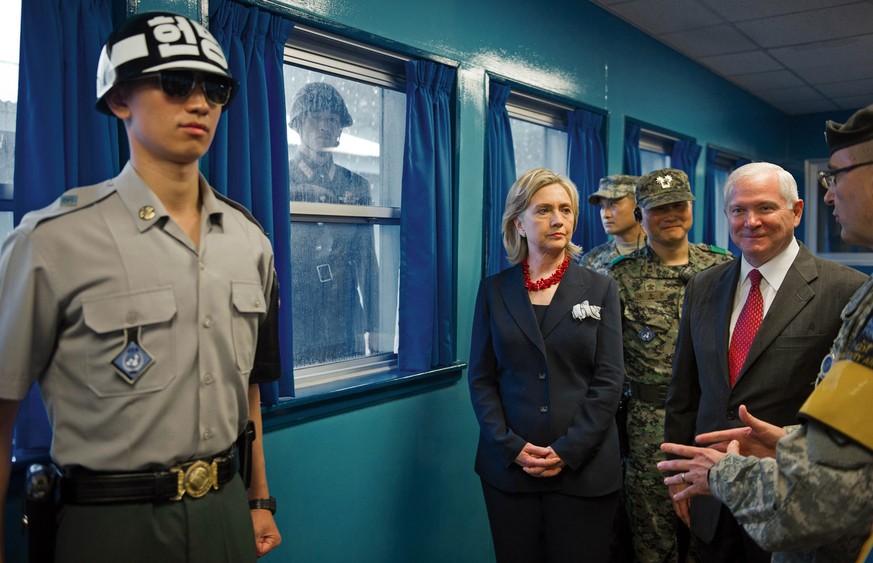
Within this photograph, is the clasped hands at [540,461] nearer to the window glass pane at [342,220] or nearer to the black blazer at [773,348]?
the black blazer at [773,348]

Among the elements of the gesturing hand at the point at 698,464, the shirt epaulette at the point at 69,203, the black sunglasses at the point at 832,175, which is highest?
the black sunglasses at the point at 832,175

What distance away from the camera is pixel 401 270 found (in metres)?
2.71

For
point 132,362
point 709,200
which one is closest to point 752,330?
point 132,362

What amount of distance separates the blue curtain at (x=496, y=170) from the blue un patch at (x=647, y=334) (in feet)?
2.39

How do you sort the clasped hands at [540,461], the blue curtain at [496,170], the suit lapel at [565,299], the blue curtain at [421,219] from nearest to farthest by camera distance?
the clasped hands at [540,461]
the suit lapel at [565,299]
the blue curtain at [421,219]
the blue curtain at [496,170]

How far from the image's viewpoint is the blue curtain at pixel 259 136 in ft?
6.55

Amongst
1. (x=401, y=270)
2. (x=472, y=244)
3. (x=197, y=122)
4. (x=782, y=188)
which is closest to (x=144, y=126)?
(x=197, y=122)

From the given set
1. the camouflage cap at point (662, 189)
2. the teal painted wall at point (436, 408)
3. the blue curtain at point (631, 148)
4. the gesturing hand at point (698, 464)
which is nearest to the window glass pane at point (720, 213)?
the blue curtain at point (631, 148)

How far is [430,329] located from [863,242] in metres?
1.67

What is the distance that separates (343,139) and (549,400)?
4.18ft

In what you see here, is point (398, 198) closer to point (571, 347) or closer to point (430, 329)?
point (430, 329)

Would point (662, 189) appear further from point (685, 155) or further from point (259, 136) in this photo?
point (685, 155)

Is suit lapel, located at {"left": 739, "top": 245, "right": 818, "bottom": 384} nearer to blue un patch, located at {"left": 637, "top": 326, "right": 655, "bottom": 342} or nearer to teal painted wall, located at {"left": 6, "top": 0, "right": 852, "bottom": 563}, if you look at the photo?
blue un patch, located at {"left": 637, "top": 326, "right": 655, "bottom": 342}

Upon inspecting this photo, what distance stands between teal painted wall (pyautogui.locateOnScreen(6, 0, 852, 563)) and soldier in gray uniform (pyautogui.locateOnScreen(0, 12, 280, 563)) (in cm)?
69
